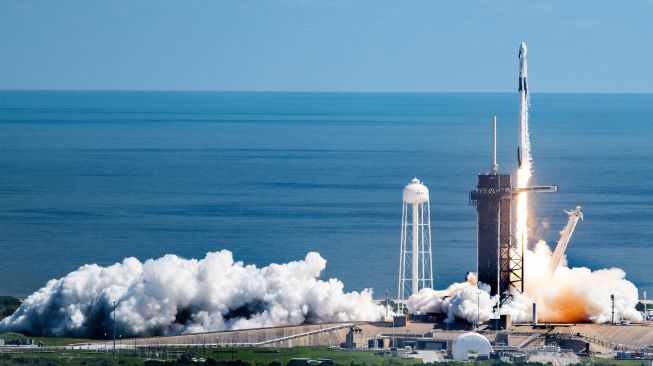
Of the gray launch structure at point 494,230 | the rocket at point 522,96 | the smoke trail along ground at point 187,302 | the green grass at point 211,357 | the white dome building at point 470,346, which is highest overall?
the rocket at point 522,96

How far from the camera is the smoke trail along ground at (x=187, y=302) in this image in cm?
7438

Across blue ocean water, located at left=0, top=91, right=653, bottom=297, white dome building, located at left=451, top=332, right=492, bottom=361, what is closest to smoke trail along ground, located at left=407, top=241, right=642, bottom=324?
white dome building, located at left=451, top=332, right=492, bottom=361

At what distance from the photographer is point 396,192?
144 metres

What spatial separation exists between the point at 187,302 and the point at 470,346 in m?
14.1

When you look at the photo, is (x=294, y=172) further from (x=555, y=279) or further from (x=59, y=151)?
(x=555, y=279)

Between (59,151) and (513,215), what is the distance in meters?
130

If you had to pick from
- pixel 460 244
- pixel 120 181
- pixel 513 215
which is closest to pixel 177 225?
pixel 460 244

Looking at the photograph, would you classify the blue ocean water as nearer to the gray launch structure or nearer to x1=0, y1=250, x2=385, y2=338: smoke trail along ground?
x1=0, y1=250, x2=385, y2=338: smoke trail along ground

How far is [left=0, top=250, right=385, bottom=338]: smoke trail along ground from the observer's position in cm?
7438

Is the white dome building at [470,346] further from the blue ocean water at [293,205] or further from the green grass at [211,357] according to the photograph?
the blue ocean water at [293,205]

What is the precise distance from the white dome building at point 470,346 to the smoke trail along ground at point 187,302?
28.6 feet

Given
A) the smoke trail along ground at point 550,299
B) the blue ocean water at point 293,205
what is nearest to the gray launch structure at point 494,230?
the smoke trail along ground at point 550,299

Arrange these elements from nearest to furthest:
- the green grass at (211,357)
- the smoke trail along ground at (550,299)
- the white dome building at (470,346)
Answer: the green grass at (211,357) → the white dome building at (470,346) → the smoke trail along ground at (550,299)

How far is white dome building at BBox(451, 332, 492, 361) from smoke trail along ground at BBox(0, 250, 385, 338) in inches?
344
